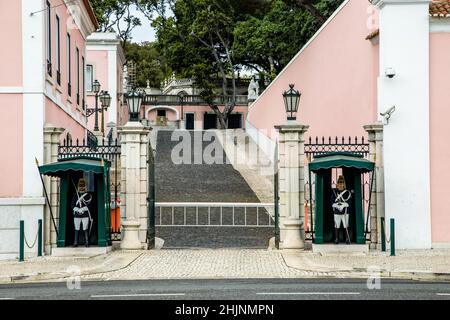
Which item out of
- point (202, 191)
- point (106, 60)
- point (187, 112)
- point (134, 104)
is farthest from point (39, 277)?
point (187, 112)

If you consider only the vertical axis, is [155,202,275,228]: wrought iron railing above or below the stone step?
above

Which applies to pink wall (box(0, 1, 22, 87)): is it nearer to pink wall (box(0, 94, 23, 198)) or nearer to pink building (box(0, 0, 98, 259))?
pink building (box(0, 0, 98, 259))

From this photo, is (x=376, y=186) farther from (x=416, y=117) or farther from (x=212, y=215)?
(x=212, y=215)

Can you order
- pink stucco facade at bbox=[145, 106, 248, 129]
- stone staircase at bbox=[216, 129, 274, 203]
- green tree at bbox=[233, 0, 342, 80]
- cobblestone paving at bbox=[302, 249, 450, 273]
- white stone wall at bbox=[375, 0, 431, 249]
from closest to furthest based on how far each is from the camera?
cobblestone paving at bbox=[302, 249, 450, 273] < white stone wall at bbox=[375, 0, 431, 249] < stone staircase at bbox=[216, 129, 274, 203] < green tree at bbox=[233, 0, 342, 80] < pink stucco facade at bbox=[145, 106, 248, 129]

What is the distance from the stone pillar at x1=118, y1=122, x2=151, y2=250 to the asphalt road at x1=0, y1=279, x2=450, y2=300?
4271 mm

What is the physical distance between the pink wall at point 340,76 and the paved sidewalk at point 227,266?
5.51m

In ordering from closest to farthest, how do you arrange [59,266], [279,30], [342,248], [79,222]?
1. [59,266]
2. [342,248]
3. [79,222]
4. [279,30]

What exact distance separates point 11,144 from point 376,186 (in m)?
8.78

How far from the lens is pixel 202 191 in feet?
96.5

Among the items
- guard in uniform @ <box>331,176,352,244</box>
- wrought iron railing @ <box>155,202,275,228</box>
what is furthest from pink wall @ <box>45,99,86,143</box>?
guard in uniform @ <box>331,176,352,244</box>

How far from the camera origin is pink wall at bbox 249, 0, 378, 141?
69.7ft

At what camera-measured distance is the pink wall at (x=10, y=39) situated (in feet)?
58.5

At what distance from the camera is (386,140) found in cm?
1791
